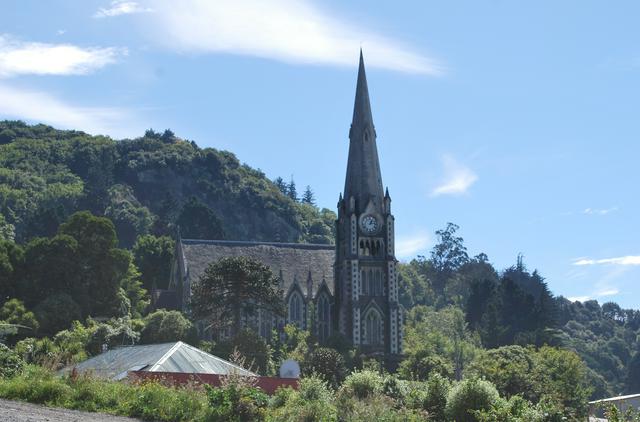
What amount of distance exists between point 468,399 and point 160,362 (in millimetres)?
12759

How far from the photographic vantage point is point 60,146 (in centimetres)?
19800

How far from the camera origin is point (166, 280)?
103 meters

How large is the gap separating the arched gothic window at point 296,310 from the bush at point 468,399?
59.9m

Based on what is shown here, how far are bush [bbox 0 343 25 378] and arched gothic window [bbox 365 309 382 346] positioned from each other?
187 feet

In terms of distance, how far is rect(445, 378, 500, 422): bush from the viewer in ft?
96.9

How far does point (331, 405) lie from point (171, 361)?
35.7 ft

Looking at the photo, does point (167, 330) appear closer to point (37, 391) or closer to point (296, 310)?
point (296, 310)

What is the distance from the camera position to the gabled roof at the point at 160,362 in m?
37.2

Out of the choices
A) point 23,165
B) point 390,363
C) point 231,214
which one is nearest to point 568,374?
point 390,363

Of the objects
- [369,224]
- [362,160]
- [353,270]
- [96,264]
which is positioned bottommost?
[96,264]

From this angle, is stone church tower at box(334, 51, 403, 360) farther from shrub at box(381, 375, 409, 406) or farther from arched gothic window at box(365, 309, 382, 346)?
shrub at box(381, 375, 409, 406)

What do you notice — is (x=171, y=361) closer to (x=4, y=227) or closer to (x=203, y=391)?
(x=203, y=391)

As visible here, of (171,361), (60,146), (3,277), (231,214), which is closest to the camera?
(171,361)

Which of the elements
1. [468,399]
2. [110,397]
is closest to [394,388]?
[468,399]
